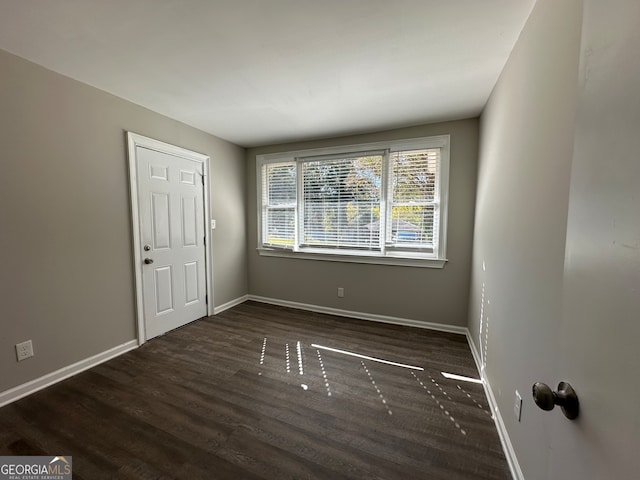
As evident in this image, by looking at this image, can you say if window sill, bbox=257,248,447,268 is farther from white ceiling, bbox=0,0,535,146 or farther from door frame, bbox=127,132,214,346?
door frame, bbox=127,132,214,346

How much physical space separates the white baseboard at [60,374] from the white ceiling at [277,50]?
2.37m

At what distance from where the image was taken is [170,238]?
10.3 ft

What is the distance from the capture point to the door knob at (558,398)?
0.58 metres

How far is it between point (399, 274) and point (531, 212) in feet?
6.94

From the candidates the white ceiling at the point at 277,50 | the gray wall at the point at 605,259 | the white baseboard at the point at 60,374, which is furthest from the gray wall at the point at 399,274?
the gray wall at the point at 605,259

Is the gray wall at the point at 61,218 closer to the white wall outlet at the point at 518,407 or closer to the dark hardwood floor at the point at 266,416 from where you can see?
the dark hardwood floor at the point at 266,416

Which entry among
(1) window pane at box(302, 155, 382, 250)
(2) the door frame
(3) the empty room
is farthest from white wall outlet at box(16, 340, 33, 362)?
(1) window pane at box(302, 155, 382, 250)

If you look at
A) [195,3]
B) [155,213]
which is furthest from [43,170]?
[195,3]

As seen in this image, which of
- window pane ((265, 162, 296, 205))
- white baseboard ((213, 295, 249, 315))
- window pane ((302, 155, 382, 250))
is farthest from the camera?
window pane ((265, 162, 296, 205))

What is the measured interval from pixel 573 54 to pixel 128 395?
3197mm

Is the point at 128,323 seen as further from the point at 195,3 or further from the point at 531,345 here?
the point at 531,345

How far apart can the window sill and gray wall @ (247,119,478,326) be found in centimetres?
6

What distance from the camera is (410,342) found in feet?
9.81

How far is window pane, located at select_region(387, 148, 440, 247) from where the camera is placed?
3246 mm
